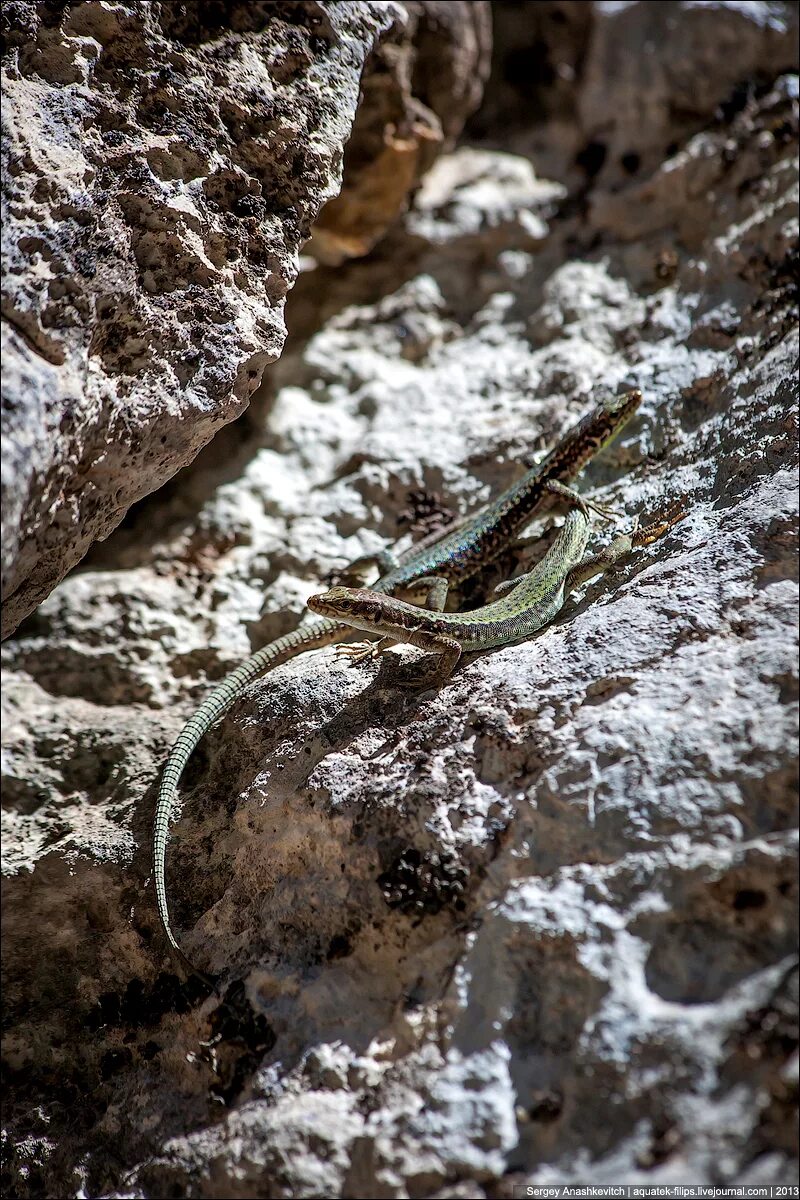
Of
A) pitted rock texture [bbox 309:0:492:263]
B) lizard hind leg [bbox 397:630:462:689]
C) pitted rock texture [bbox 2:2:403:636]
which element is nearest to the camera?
pitted rock texture [bbox 2:2:403:636]

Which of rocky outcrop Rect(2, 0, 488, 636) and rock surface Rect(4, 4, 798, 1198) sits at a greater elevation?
rocky outcrop Rect(2, 0, 488, 636)

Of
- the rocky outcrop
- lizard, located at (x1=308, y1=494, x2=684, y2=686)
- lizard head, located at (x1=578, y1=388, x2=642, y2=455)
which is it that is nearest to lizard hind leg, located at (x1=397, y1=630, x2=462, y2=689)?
lizard, located at (x1=308, y1=494, x2=684, y2=686)

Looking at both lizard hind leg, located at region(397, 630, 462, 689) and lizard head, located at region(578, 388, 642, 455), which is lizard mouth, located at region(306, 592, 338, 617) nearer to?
lizard hind leg, located at region(397, 630, 462, 689)

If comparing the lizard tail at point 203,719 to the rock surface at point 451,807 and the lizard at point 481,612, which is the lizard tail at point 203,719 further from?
the lizard at point 481,612

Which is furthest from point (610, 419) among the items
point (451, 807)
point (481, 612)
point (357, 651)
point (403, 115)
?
point (403, 115)

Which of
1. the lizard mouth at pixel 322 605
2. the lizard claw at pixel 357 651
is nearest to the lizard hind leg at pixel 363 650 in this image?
the lizard claw at pixel 357 651
